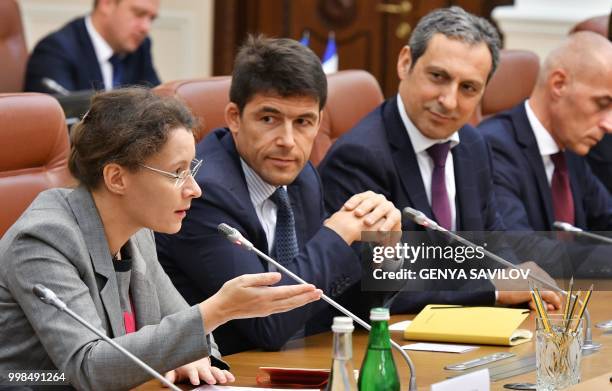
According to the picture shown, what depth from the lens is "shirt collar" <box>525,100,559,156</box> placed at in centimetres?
355

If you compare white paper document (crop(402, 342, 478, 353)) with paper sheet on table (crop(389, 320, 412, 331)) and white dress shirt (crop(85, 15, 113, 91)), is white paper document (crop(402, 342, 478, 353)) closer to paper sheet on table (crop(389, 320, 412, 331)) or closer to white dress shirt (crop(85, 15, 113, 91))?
paper sheet on table (crop(389, 320, 412, 331))

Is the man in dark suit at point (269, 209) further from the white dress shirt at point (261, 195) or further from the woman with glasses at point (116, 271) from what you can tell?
the woman with glasses at point (116, 271)

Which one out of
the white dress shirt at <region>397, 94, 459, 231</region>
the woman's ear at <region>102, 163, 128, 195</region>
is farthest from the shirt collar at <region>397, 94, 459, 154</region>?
the woman's ear at <region>102, 163, 128, 195</region>

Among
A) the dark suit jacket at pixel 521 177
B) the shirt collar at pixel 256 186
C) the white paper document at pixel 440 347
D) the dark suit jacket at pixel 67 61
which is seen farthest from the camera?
the dark suit jacket at pixel 67 61

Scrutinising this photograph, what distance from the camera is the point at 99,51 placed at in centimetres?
535

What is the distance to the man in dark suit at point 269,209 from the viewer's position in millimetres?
2430

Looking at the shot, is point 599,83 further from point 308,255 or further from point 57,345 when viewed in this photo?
point 57,345

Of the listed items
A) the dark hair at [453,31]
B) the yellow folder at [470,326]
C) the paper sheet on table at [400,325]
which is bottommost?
the paper sheet on table at [400,325]

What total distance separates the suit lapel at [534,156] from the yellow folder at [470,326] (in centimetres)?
95

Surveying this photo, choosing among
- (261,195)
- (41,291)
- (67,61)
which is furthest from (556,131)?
(67,61)

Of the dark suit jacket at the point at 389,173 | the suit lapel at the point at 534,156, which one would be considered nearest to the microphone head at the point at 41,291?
the dark suit jacket at the point at 389,173

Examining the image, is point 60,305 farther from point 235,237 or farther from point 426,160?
point 426,160

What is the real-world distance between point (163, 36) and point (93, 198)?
4935 millimetres

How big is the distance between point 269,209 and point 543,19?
3.62m
